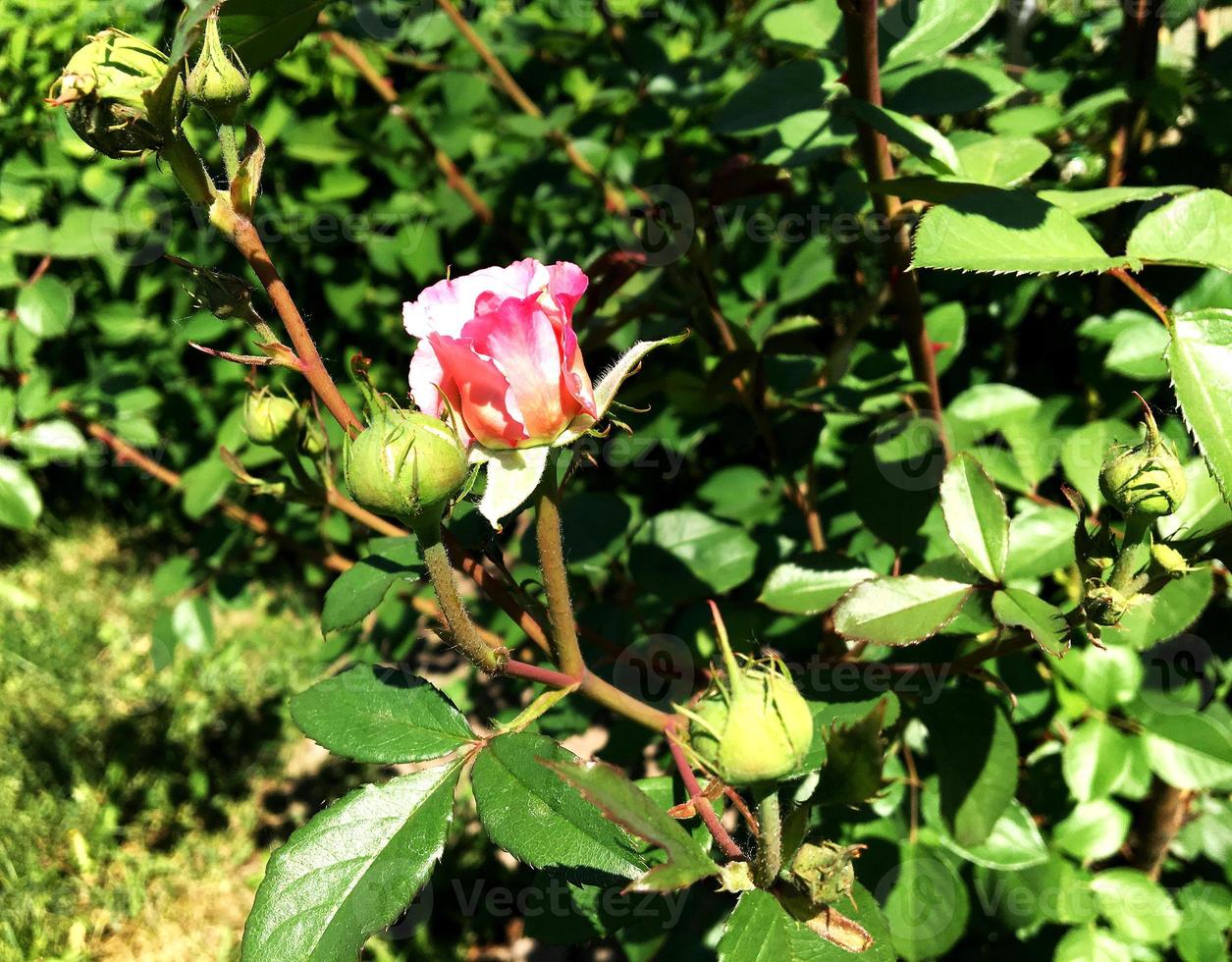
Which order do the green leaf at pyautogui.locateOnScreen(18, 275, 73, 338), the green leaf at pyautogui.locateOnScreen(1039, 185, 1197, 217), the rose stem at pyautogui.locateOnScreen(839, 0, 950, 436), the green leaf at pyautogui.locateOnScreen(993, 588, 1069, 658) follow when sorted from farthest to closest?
the green leaf at pyautogui.locateOnScreen(18, 275, 73, 338) < the rose stem at pyautogui.locateOnScreen(839, 0, 950, 436) < the green leaf at pyautogui.locateOnScreen(1039, 185, 1197, 217) < the green leaf at pyautogui.locateOnScreen(993, 588, 1069, 658)

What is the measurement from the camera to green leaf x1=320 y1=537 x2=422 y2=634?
0.95 meters

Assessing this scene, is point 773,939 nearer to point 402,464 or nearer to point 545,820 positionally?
point 545,820

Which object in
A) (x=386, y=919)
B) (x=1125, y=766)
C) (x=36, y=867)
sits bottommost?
(x=36, y=867)

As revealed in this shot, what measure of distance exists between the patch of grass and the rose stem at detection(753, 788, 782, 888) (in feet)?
5.43

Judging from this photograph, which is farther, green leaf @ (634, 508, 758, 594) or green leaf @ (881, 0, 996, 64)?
green leaf @ (634, 508, 758, 594)

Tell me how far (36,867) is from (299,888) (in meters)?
2.27

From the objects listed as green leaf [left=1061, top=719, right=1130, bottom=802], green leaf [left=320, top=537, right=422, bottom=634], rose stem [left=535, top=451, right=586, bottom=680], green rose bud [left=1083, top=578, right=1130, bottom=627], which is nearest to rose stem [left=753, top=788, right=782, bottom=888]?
rose stem [left=535, top=451, right=586, bottom=680]

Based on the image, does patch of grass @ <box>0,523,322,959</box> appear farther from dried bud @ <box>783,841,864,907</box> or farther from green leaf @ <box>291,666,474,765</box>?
dried bud @ <box>783,841,864,907</box>

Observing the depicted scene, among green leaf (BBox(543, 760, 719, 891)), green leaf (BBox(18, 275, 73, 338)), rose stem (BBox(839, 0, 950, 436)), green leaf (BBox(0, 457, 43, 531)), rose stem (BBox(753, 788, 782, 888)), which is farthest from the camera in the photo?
green leaf (BBox(18, 275, 73, 338))

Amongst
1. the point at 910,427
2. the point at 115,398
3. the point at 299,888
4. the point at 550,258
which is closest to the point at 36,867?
the point at 115,398

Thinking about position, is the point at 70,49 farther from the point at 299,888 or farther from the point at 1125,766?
the point at 1125,766

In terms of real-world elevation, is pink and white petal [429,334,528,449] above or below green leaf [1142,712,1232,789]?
above

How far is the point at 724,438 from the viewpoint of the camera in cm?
157

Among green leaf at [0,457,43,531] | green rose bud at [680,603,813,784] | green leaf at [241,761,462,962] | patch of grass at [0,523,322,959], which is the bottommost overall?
patch of grass at [0,523,322,959]
